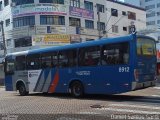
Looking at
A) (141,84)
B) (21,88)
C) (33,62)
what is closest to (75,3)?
(21,88)

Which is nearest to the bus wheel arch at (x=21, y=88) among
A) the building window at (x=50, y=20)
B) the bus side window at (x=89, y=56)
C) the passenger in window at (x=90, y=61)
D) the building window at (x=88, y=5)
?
the bus side window at (x=89, y=56)

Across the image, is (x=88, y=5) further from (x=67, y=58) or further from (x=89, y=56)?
(x=89, y=56)

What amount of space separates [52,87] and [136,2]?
126 m

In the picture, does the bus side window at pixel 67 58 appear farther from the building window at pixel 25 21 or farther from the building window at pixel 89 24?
the building window at pixel 89 24

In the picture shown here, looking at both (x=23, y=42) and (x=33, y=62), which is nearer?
(x=33, y=62)

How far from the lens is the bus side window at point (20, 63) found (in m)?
23.5

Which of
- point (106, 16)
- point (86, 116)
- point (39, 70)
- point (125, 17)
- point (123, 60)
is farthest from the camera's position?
point (125, 17)

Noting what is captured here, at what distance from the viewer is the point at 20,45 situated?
53969mm

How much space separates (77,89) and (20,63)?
568 centimetres

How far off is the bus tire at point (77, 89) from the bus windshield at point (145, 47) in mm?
3788

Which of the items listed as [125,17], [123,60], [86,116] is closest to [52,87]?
[123,60]

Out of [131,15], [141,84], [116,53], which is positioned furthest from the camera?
[131,15]

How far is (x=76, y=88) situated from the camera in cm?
1992

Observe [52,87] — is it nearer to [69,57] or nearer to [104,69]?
[69,57]
